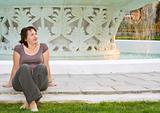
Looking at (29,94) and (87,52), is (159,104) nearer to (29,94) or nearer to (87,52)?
(29,94)

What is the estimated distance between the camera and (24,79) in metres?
5.86

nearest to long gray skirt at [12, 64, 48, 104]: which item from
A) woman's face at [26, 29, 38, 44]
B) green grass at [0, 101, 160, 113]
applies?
green grass at [0, 101, 160, 113]

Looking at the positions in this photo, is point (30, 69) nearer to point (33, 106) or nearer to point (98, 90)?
point (33, 106)

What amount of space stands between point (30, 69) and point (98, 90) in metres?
1.37

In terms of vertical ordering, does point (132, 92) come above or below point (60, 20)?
below

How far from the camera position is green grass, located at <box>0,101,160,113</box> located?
573 cm

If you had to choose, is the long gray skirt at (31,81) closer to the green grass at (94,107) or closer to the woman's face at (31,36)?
the green grass at (94,107)

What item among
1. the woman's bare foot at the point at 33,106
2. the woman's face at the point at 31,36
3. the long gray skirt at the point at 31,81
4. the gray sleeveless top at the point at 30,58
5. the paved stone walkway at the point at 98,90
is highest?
the woman's face at the point at 31,36

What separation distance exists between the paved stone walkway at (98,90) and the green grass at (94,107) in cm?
32

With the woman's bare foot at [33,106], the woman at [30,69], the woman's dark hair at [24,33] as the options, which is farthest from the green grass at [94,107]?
the woman's dark hair at [24,33]

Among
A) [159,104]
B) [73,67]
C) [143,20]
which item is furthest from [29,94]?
[143,20]

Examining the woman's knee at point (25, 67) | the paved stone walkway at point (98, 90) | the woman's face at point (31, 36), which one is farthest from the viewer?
the paved stone walkway at point (98, 90)

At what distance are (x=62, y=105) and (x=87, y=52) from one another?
4.97m

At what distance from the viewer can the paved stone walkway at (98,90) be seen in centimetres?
660
